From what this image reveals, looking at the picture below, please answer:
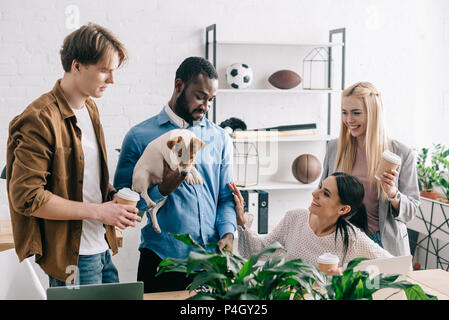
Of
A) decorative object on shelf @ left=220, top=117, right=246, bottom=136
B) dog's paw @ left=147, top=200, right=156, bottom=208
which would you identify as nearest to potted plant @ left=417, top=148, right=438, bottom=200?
decorative object on shelf @ left=220, top=117, right=246, bottom=136

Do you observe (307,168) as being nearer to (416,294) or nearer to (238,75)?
(238,75)

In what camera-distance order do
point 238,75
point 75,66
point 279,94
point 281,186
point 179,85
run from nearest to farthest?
point 75,66, point 179,85, point 238,75, point 281,186, point 279,94

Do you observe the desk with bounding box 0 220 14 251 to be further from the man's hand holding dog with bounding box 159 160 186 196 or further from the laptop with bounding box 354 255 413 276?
the laptop with bounding box 354 255 413 276

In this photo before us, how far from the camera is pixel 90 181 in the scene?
1.45 meters

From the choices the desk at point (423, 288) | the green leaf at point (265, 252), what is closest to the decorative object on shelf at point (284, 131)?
the desk at point (423, 288)

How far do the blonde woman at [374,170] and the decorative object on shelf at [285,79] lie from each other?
1.14 m

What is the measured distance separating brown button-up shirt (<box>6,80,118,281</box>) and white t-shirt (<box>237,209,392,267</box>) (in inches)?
22.3

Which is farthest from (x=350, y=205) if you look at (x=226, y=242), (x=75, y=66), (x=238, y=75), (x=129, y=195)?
(x=238, y=75)

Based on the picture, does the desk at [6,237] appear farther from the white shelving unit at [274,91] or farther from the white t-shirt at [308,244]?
the white shelving unit at [274,91]

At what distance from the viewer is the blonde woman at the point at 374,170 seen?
1.79 m

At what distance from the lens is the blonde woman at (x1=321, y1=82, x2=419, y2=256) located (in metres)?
1.79

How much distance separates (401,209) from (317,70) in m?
1.67

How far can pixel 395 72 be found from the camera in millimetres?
3340
